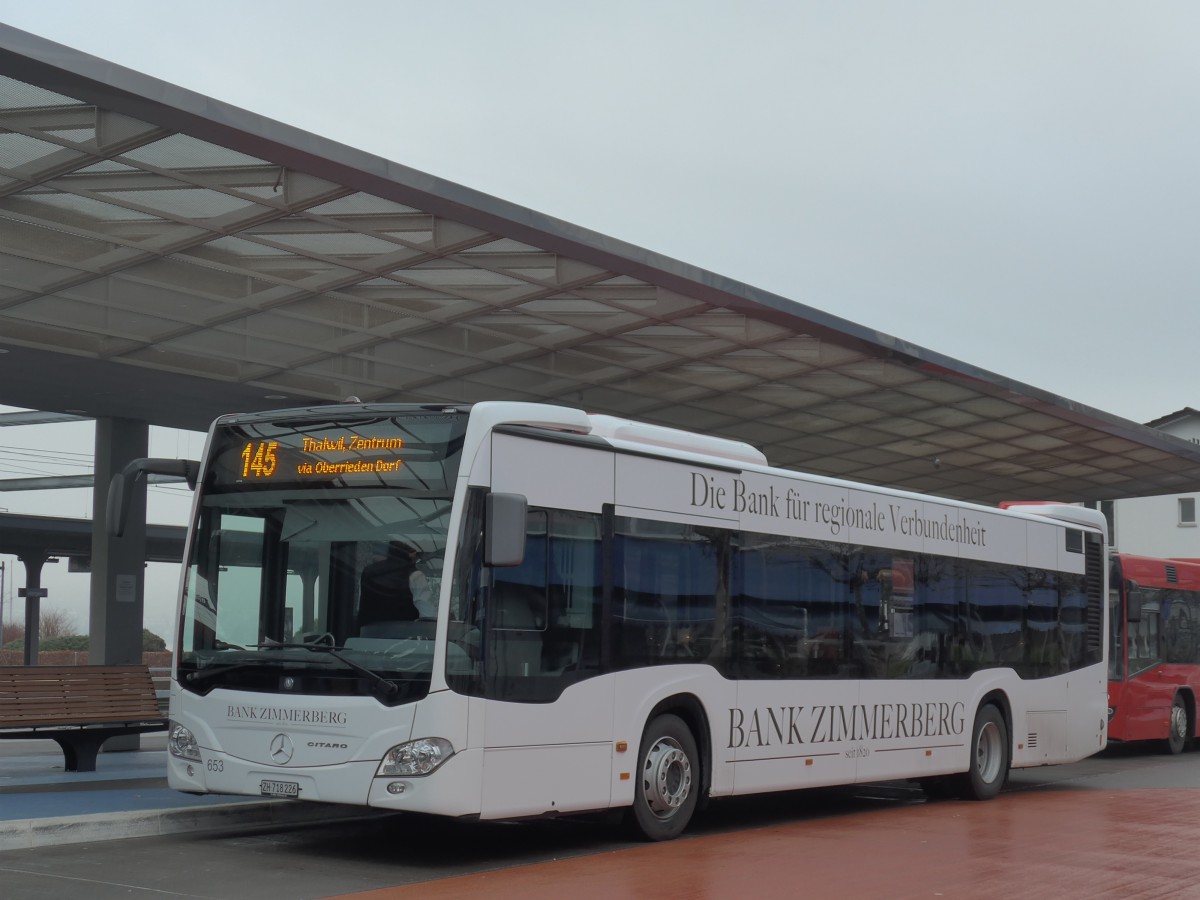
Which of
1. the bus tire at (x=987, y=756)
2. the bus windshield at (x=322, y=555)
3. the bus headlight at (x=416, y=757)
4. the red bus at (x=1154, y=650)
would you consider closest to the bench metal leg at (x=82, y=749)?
the bus windshield at (x=322, y=555)

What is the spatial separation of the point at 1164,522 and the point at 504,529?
56788mm

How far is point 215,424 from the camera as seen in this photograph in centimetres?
1085

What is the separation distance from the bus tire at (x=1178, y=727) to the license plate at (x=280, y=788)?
692 inches

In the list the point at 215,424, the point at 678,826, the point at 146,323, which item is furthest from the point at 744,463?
the point at 146,323

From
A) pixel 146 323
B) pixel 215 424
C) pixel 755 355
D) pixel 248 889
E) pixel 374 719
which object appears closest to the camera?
pixel 248 889

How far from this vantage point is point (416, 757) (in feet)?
30.8

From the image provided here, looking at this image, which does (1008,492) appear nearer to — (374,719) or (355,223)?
(355,223)

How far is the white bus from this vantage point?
9578 millimetres

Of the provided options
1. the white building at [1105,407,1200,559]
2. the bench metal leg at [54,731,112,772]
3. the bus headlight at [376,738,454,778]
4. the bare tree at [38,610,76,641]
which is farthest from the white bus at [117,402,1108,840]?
the bare tree at [38,610,76,641]

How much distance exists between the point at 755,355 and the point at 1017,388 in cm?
515

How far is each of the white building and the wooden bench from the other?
52.4 metres

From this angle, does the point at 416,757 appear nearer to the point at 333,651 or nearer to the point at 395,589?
the point at 333,651

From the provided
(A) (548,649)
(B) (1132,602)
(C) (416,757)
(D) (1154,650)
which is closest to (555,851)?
(A) (548,649)

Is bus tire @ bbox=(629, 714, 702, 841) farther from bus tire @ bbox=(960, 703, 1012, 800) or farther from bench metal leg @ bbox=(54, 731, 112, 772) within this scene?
bench metal leg @ bbox=(54, 731, 112, 772)
